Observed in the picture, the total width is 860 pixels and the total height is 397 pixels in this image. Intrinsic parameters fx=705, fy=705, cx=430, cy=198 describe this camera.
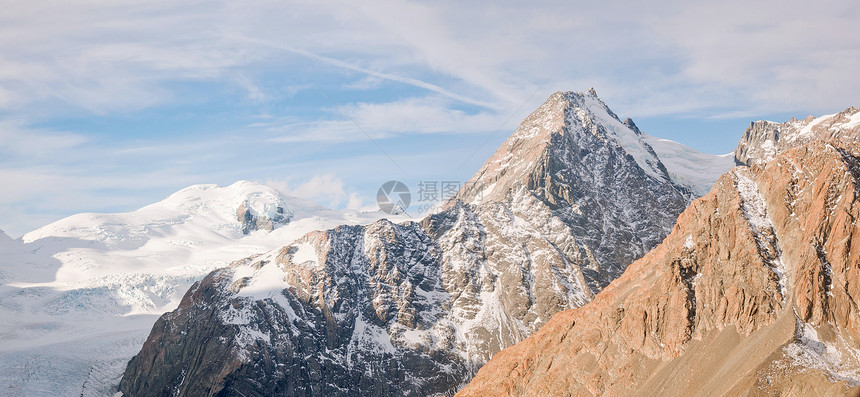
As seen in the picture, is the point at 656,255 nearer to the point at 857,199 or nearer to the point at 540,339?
the point at 540,339

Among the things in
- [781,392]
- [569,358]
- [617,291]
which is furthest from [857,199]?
[569,358]

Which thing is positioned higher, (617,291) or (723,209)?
(723,209)

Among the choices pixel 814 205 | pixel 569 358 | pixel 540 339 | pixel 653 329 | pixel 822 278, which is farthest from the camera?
pixel 540 339

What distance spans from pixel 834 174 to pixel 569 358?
64.6m

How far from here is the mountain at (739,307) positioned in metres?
118

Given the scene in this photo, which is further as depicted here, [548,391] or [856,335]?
[548,391]

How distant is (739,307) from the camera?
13350 centimetres

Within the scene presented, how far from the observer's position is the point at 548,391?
150875mm

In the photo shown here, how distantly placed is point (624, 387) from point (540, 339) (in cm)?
3277

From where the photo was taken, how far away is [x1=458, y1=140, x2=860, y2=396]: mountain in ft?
389

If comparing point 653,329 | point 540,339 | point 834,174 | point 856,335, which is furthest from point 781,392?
point 540,339

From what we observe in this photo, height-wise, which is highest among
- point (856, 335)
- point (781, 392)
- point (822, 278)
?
point (822, 278)

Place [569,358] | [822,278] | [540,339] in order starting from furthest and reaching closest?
[540,339], [569,358], [822,278]

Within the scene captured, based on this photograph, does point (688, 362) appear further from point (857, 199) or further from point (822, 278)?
point (857, 199)
